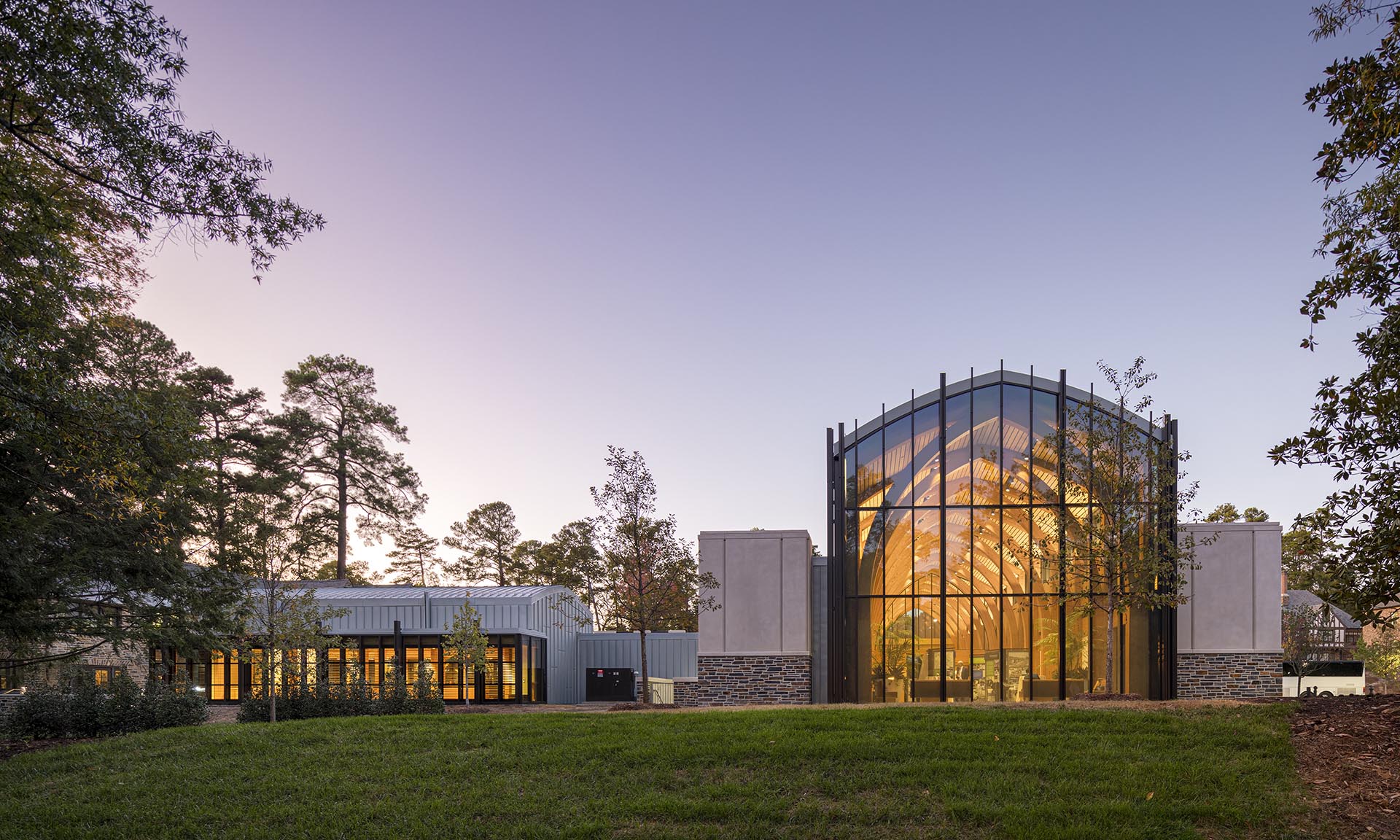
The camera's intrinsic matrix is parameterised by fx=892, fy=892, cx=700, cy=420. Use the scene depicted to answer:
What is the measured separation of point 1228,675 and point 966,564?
622cm

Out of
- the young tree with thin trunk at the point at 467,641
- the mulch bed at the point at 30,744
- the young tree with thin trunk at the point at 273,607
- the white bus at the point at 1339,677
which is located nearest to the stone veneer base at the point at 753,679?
the young tree with thin trunk at the point at 467,641

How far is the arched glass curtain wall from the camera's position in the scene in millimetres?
20312

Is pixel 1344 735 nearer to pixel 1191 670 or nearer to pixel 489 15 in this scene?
pixel 1191 670

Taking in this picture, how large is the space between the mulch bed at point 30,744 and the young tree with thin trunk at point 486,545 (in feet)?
111

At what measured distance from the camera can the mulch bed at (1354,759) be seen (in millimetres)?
7719

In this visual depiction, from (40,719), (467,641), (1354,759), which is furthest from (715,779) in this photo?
(467,641)

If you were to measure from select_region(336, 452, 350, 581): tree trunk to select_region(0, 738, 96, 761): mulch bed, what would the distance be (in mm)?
24143

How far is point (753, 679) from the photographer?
20.6 meters

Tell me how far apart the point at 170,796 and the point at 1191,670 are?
19.9 metres

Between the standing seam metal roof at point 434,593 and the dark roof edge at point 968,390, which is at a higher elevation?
the dark roof edge at point 968,390

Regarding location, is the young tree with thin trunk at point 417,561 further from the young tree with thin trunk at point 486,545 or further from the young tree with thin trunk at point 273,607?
the young tree with thin trunk at point 273,607

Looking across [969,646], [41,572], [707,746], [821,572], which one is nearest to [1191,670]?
[969,646]

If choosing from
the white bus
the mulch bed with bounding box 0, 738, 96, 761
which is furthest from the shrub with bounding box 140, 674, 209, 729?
the white bus

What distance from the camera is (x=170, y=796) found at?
10.4 metres
